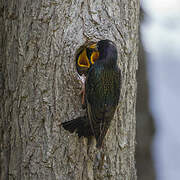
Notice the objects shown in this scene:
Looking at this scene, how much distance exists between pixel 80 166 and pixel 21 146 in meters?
0.52

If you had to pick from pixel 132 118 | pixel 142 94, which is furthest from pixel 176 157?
pixel 132 118

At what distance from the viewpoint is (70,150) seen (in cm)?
305

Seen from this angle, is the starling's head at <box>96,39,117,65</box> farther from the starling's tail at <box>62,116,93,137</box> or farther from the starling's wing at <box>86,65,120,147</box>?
the starling's tail at <box>62,116,93,137</box>

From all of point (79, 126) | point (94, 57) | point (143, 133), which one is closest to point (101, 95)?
point (79, 126)

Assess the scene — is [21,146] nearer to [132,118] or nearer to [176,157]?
[132,118]

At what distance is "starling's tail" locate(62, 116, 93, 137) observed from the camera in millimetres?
3004

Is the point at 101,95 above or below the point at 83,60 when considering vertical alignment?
below

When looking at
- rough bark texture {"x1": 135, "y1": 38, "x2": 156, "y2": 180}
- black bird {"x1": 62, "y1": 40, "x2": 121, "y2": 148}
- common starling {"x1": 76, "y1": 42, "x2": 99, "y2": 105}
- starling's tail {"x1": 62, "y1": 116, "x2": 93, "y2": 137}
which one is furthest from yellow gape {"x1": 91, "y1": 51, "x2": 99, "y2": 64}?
rough bark texture {"x1": 135, "y1": 38, "x2": 156, "y2": 180}

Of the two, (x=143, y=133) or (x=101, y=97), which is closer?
(x=101, y=97)

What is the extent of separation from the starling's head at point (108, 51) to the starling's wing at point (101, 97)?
79 mm

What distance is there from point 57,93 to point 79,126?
0.32 metres

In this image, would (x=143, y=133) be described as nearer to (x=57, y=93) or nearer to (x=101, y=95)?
(x=101, y=95)

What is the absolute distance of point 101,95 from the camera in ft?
10.2

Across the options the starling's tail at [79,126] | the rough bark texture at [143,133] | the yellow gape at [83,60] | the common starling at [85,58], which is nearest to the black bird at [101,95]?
the starling's tail at [79,126]
